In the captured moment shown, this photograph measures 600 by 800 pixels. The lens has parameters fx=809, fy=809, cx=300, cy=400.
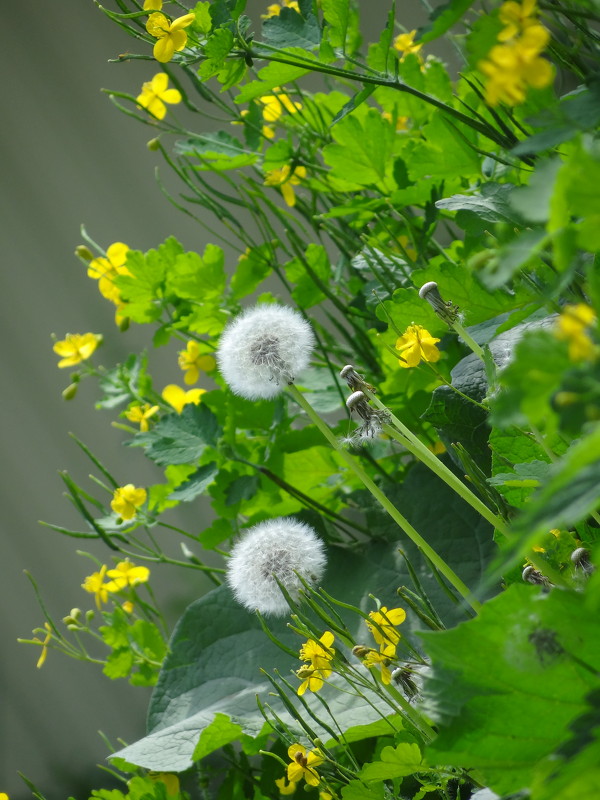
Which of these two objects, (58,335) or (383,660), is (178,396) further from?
(58,335)

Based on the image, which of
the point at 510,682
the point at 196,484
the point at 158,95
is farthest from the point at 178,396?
the point at 510,682

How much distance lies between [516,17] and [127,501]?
579mm

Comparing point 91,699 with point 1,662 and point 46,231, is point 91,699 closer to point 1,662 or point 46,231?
point 1,662

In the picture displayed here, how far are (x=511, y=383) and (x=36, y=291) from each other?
4.15ft

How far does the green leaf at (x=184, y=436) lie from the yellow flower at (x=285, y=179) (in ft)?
0.66

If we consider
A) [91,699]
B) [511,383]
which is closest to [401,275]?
[511,383]

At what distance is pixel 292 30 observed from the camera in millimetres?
413

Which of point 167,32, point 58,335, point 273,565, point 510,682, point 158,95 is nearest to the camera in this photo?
point 510,682

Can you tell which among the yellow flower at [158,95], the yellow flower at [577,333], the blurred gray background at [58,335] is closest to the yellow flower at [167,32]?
the yellow flower at [577,333]

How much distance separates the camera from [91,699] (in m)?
1.37

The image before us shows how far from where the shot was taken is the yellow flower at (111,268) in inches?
30.0

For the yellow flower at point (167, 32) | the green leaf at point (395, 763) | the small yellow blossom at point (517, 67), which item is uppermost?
the yellow flower at point (167, 32)

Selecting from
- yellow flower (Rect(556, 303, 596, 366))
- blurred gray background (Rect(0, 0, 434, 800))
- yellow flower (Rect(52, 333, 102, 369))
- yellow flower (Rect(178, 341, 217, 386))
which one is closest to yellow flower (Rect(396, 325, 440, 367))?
yellow flower (Rect(556, 303, 596, 366))

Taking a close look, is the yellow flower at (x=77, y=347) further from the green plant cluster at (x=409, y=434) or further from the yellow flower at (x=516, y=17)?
the yellow flower at (x=516, y=17)
